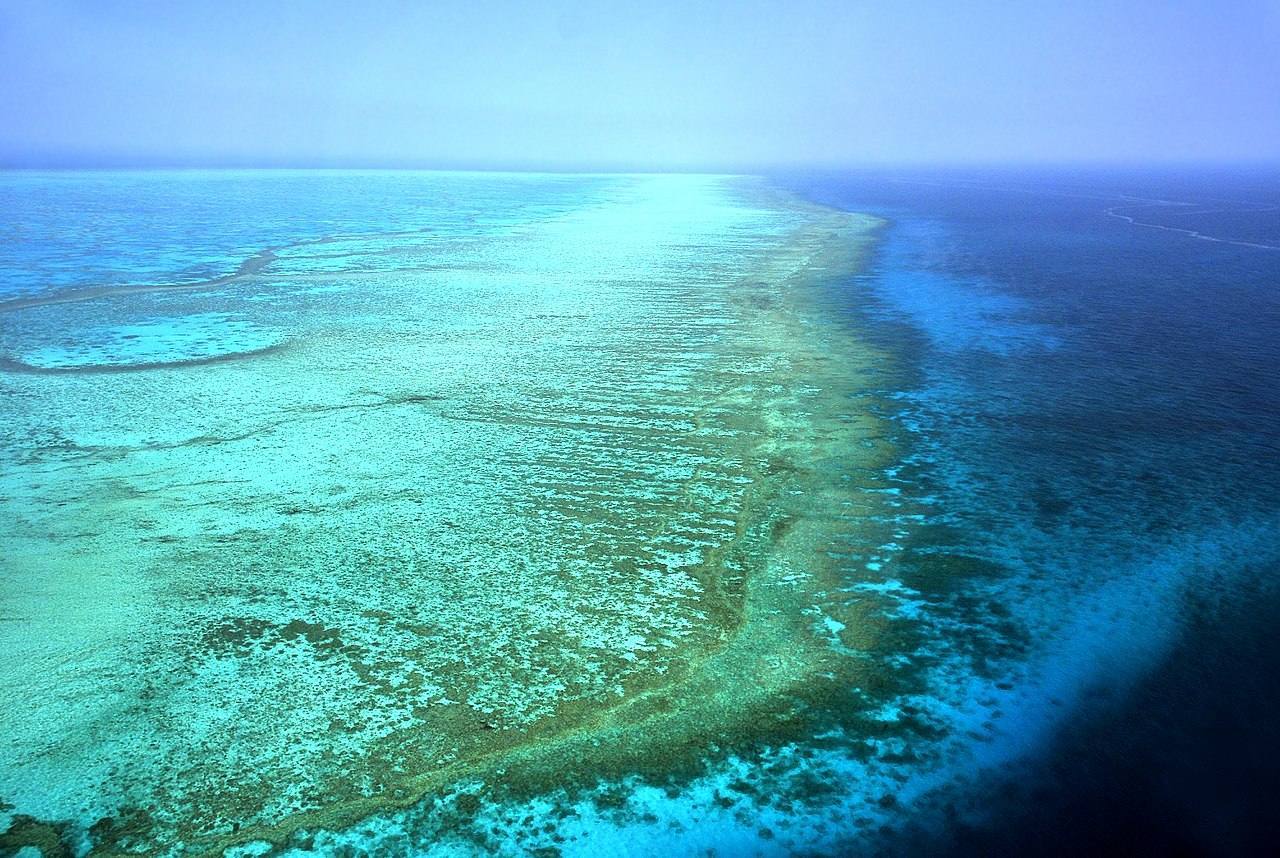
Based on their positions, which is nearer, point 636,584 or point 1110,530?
point 636,584

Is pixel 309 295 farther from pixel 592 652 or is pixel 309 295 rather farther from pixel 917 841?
pixel 917 841

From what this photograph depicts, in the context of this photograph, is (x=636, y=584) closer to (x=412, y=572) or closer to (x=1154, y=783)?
(x=412, y=572)

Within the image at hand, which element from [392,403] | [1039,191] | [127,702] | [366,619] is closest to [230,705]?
[127,702]

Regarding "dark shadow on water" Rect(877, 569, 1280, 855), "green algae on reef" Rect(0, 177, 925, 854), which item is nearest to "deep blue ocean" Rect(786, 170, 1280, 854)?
"dark shadow on water" Rect(877, 569, 1280, 855)

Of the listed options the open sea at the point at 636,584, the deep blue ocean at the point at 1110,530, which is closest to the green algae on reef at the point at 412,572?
the open sea at the point at 636,584

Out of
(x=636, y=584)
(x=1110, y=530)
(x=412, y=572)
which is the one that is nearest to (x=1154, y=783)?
(x=1110, y=530)

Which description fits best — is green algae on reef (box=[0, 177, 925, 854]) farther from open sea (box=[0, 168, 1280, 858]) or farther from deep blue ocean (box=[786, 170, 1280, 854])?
deep blue ocean (box=[786, 170, 1280, 854])
